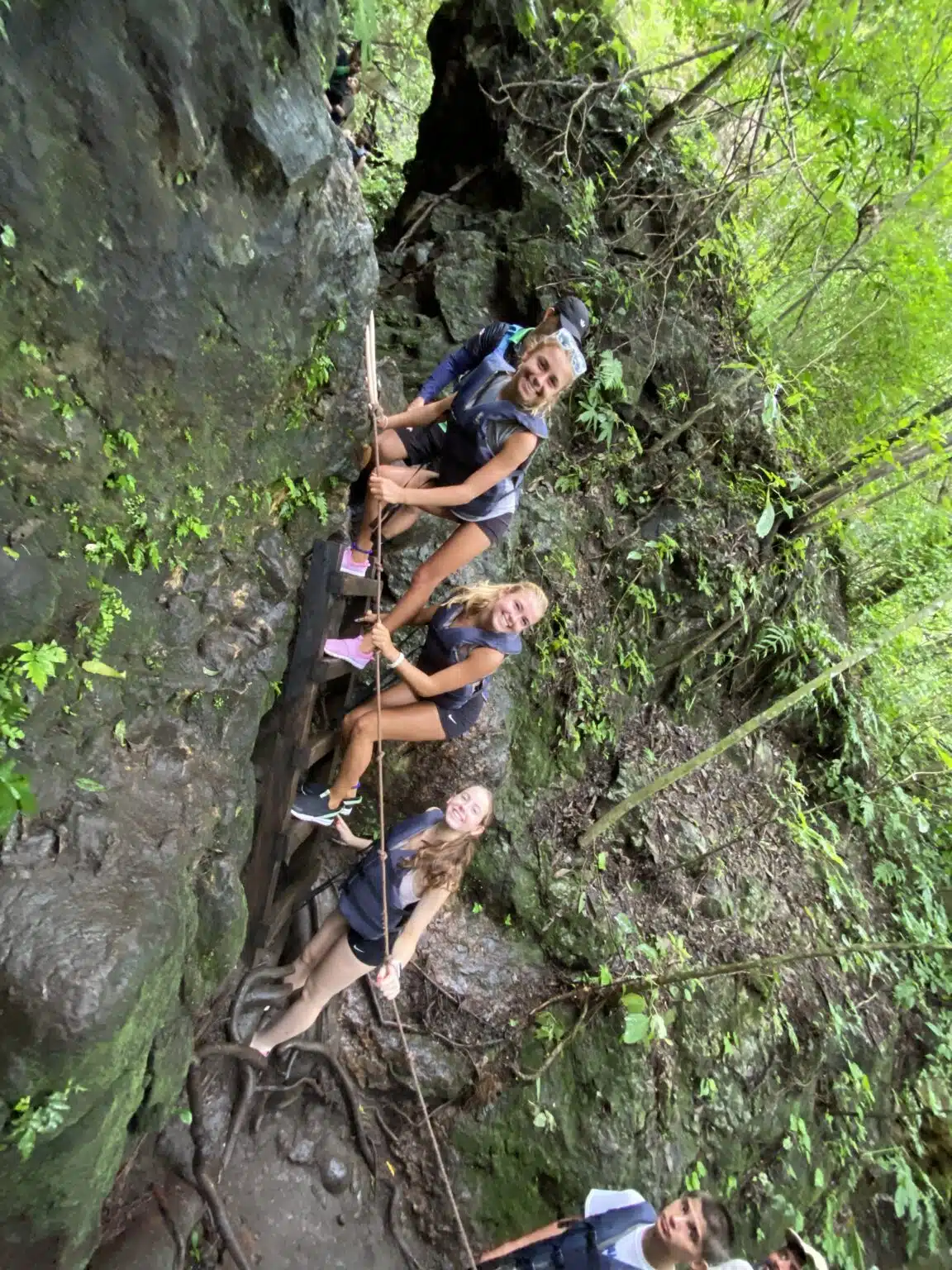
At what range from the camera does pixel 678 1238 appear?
3.00m

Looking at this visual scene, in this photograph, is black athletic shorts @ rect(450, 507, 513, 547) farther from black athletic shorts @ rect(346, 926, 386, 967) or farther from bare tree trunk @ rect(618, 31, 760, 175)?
bare tree trunk @ rect(618, 31, 760, 175)

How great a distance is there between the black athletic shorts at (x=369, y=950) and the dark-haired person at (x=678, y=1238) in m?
1.48

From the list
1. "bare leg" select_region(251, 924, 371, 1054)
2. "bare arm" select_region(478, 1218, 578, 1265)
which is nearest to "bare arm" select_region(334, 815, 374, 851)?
"bare leg" select_region(251, 924, 371, 1054)

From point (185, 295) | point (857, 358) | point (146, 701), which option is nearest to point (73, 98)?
point (185, 295)

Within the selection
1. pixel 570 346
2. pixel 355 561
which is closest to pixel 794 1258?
pixel 355 561

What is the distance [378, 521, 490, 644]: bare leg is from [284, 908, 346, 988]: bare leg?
175 cm

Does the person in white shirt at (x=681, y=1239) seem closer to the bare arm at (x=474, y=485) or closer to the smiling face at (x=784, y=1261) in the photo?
the smiling face at (x=784, y=1261)

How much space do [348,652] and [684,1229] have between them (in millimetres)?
3164

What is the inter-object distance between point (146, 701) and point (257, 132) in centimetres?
214

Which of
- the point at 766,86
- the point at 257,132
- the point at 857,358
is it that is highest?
the point at 857,358

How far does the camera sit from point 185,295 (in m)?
2.37

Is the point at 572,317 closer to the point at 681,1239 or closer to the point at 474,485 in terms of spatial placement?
the point at 474,485

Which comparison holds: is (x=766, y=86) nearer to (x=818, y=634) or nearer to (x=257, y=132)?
(x=257, y=132)

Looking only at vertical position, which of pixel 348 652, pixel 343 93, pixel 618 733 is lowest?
pixel 618 733
